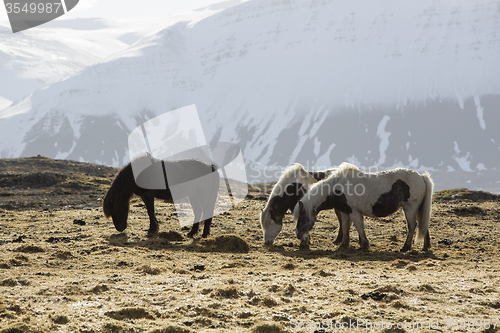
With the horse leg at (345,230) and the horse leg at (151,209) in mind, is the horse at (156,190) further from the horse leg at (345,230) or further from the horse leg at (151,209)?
the horse leg at (345,230)

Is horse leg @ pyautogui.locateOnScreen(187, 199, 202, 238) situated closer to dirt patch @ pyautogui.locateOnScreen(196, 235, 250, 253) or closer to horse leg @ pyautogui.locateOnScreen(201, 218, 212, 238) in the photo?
horse leg @ pyautogui.locateOnScreen(201, 218, 212, 238)

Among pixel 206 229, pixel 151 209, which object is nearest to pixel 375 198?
pixel 206 229

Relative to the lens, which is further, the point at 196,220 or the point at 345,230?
the point at 196,220

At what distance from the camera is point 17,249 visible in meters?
11.3

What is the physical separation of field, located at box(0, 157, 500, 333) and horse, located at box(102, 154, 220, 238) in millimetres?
738

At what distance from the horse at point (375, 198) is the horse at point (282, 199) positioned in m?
1.06

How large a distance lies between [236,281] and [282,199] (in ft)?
19.8

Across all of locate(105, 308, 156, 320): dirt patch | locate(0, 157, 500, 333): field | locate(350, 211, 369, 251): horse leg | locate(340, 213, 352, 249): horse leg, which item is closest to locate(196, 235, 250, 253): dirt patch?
locate(0, 157, 500, 333): field

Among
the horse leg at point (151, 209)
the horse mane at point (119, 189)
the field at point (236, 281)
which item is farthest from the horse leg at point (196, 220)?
the horse mane at point (119, 189)

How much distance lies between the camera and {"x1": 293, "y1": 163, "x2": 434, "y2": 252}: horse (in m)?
13.0

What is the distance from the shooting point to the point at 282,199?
14.7 m

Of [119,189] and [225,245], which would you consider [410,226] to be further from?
[119,189]

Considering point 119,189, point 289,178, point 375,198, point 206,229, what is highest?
point 119,189

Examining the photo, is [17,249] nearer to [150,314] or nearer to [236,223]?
[150,314]
